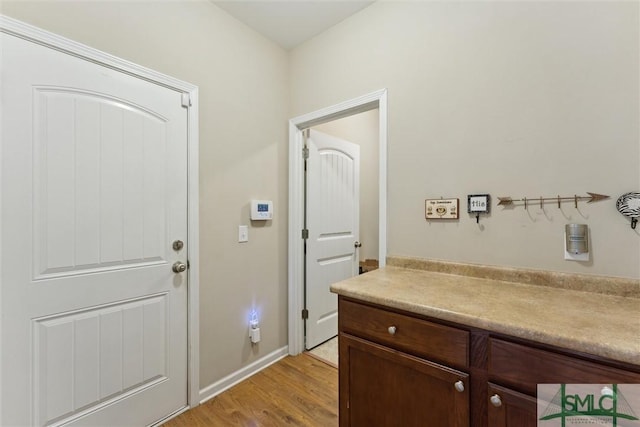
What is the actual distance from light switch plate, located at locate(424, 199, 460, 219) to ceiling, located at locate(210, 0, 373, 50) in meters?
1.42

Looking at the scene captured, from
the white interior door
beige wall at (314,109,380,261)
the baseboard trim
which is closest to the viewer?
the baseboard trim

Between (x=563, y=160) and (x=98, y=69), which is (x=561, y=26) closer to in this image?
(x=563, y=160)

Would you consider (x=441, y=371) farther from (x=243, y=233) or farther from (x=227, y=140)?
(x=227, y=140)

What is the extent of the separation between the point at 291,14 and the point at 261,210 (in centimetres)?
142

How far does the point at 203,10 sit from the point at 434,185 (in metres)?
1.85

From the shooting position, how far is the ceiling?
71.5 inches

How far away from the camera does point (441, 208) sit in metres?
1.52

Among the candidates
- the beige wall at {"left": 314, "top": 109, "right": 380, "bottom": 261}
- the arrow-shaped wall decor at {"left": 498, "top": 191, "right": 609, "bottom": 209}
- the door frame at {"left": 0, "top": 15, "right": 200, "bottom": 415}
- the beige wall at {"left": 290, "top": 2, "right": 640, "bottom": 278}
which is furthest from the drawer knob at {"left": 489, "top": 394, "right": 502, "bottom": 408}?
the beige wall at {"left": 314, "top": 109, "right": 380, "bottom": 261}

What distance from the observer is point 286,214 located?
92.0 inches

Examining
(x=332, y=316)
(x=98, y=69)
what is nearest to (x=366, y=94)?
(x=98, y=69)

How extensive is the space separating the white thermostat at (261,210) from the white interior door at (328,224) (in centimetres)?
35

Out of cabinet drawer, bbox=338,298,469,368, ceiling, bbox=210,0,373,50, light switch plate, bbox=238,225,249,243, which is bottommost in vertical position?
cabinet drawer, bbox=338,298,469,368

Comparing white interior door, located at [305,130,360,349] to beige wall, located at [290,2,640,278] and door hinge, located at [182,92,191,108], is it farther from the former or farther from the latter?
door hinge, located at [182,92,191,108]

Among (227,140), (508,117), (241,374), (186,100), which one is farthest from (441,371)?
(186,100)
